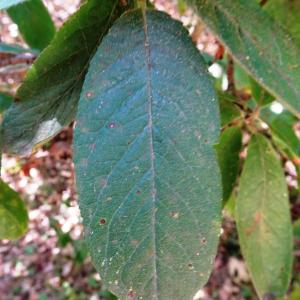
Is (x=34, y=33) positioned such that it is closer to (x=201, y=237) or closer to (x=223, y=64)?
(x=223, y=64)

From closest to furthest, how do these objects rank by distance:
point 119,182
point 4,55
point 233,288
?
point 119,182 → point 4,55 → point 233,288

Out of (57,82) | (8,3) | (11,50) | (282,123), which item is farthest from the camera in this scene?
(282,123)

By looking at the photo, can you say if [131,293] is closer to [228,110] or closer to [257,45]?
[257,45]

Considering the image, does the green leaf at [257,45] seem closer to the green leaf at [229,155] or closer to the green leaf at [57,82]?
the green leaf at [57,82]

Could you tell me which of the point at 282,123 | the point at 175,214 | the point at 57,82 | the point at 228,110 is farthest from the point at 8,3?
the point at 282,123

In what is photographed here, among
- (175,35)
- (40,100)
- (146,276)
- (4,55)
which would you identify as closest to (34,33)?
(4,55)

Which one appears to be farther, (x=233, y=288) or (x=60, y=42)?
(x=233, y=288)

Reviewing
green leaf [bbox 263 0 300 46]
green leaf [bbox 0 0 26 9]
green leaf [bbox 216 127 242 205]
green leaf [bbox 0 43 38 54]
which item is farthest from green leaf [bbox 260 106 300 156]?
green leaf [bbox 0 0 26 9]
